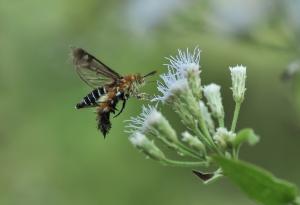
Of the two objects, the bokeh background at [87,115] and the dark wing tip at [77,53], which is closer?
the dark wing tip at [77,53]

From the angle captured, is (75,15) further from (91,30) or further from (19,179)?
(19,179)

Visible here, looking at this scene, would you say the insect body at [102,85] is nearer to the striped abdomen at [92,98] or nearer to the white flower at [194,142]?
the striped abdomen at [92,98]

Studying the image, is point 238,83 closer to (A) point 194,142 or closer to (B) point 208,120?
(B) point 208,120

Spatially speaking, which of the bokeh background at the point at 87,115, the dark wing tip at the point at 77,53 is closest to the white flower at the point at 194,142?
the dark wing tip at the point at 77,53

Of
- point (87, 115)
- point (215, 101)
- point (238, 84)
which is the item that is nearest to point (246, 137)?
point (215, 101)

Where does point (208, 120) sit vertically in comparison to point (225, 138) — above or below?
above

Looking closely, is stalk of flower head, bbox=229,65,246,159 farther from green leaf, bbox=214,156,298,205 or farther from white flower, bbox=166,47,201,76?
green leaf, bbox=214,156,298,205

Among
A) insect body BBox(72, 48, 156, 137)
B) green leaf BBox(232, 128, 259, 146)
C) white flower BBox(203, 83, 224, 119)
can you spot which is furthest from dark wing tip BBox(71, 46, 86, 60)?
green leaf BBox(232, 128, 259, 146)

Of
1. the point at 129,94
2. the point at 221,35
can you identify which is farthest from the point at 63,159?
the point at 129,94
